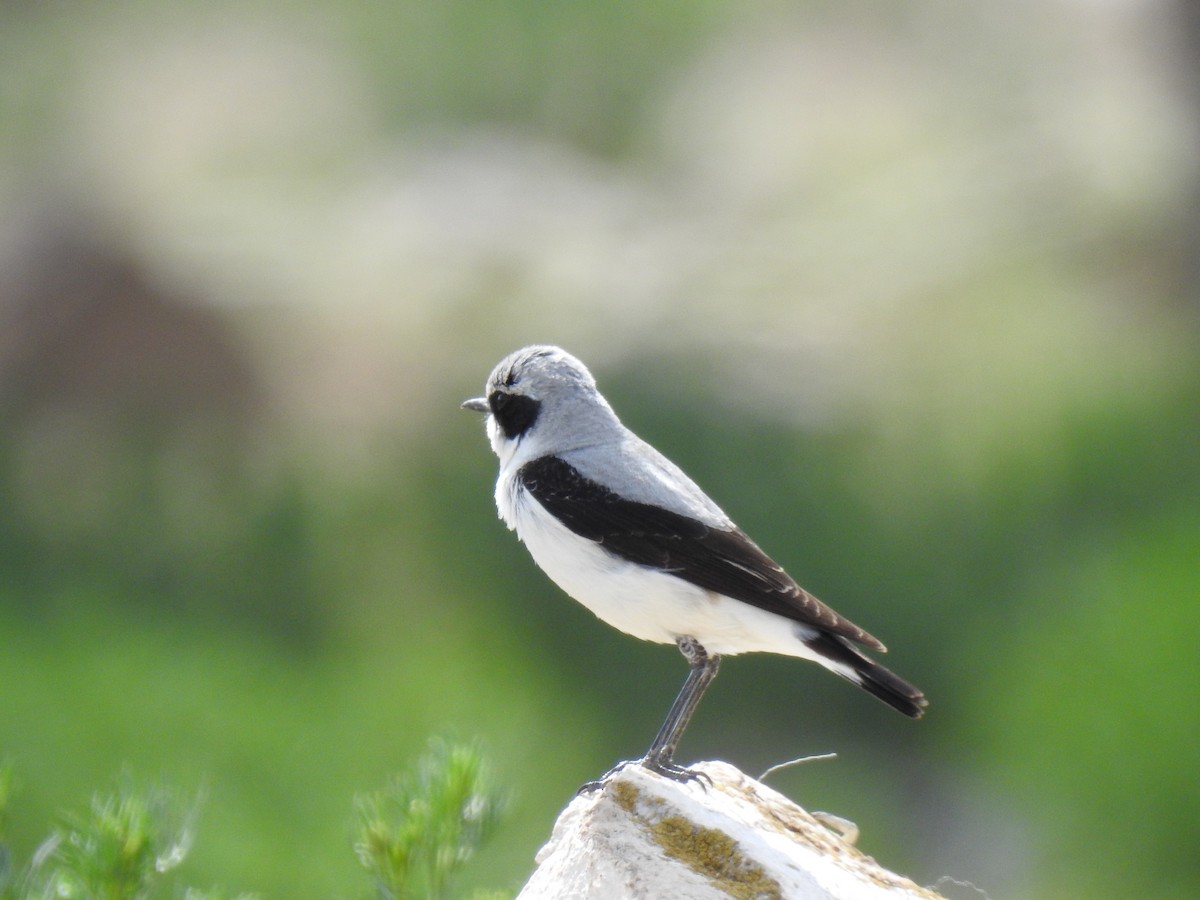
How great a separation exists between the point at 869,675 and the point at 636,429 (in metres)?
4.11

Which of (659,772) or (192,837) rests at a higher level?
(659,772)

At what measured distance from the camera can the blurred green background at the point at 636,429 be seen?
21.4ft

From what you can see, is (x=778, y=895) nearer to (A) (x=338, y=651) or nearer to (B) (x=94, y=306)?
(A) (x=338, y=651)

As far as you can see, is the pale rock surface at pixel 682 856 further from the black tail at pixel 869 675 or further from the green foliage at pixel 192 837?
the black tail at pixel 869 675

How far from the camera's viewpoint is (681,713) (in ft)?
12.1

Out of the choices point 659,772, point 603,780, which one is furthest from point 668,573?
point 603,780

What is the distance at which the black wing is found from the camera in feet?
11.9

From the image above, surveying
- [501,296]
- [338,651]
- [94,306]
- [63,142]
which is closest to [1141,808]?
[338,651]

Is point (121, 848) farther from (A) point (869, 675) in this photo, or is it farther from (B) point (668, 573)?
(A) point (869, 675)

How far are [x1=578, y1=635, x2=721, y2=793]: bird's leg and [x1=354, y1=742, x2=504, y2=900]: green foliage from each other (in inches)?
23.1

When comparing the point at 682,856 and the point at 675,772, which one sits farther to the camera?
the point at 675,772

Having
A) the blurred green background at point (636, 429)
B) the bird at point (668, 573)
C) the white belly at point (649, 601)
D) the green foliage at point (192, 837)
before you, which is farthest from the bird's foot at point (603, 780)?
the blurred green background at point (636, 429)

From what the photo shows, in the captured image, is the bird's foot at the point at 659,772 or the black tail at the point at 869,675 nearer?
the bird's foot at the point at 659,772

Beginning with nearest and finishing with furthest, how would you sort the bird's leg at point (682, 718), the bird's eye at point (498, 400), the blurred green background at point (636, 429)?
the bird's leg at point (682, 718) → the bird's eye at point (498, 400) → the blurred green background at point (636, 429)
